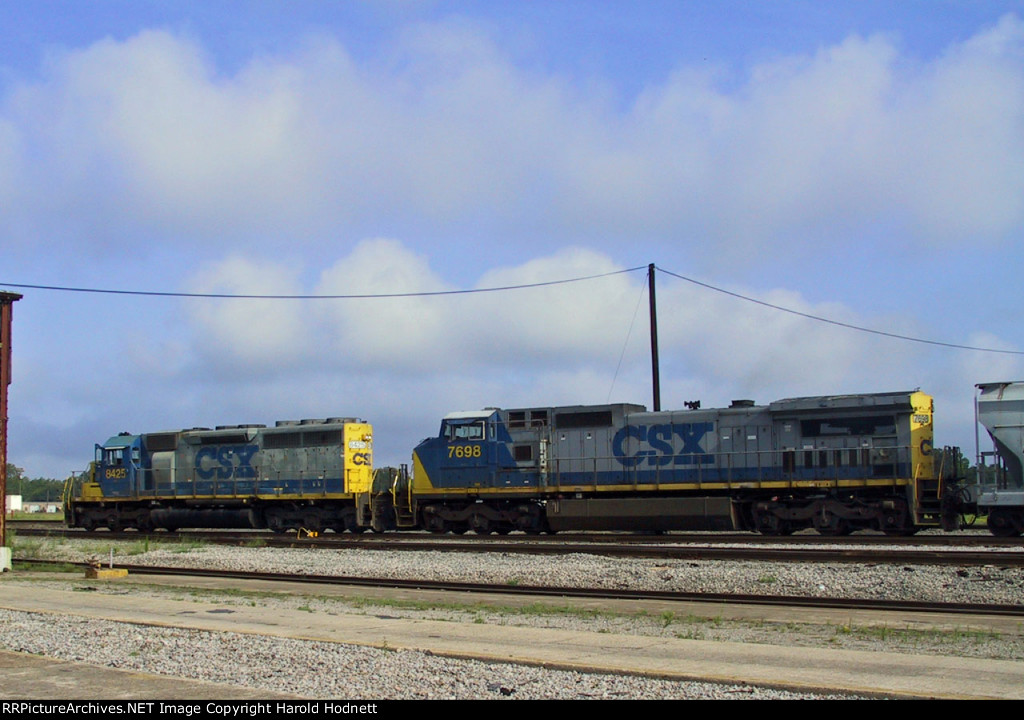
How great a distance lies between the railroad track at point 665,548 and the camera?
18.4 metres

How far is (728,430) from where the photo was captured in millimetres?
27312

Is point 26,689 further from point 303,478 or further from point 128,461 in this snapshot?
point 128,461

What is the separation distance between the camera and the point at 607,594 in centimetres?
1575

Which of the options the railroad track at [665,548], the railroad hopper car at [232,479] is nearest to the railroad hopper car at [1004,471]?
the railroad track at [665,548]

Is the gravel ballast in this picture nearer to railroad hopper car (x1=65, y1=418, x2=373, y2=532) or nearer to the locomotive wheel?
the locomotive wheel

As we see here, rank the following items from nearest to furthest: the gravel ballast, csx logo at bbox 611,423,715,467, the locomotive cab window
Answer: the gravel ballast
csx logo at bbox 611,423,715,467
the locomotive cab window

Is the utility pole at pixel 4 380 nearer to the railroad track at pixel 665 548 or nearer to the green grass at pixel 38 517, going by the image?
the railroad track at pixel 665 548

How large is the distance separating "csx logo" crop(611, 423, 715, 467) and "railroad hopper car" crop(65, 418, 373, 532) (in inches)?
342

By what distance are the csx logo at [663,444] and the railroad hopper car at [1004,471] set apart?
6.78 m

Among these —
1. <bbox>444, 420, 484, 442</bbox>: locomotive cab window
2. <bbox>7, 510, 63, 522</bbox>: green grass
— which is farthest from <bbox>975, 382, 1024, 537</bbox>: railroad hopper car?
<bbox>7, 510, 63, 522</bbox>: green grass

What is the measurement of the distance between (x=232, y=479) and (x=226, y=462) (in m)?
0.73

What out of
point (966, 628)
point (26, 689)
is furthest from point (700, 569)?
point (26, 689)

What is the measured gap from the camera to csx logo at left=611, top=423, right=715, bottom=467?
90.5 feet

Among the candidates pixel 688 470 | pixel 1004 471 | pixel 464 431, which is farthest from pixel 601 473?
pixel 1004 471
